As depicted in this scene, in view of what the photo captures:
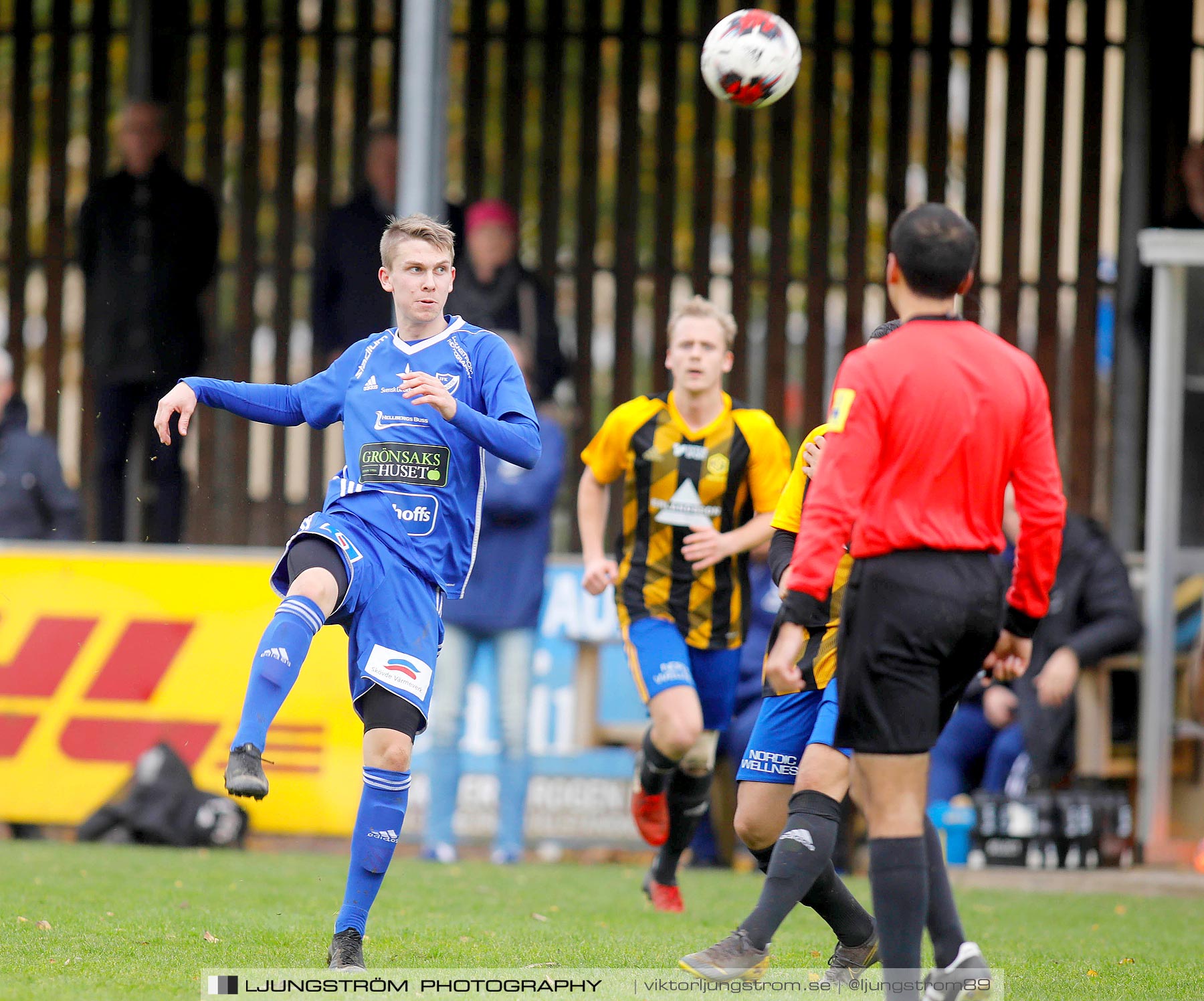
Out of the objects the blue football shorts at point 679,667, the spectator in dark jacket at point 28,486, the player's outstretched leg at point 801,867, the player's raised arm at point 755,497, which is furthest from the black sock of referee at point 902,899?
the spectator in dark jacket at point 28,486

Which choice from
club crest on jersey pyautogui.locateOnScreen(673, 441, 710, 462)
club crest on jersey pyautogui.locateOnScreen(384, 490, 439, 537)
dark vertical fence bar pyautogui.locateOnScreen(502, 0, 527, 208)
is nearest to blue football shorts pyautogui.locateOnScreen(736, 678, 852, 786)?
club crest on jersey pyautogui.locateOnScreen(384, 490, 439, 537)

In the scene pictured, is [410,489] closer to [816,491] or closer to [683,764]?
[816,491]

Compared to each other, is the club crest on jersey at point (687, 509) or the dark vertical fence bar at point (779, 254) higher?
the dark vertical fence bar at point (779, 254)

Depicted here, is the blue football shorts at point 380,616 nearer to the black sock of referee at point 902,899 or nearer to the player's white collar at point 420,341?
the player's white collar at point 420,341

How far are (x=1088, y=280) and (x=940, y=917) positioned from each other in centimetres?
823

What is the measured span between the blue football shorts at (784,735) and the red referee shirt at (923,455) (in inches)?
40.5

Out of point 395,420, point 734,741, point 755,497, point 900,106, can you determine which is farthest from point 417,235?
point 900,106

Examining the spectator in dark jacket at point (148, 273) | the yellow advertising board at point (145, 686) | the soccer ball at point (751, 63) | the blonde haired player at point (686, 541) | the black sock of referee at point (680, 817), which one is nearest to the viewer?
the soccer ball at point (751, 63)

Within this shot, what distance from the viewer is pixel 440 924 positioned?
6113mm

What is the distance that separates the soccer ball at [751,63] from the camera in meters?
6.55

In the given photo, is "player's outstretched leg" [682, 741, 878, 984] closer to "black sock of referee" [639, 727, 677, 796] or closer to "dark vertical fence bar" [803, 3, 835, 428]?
"black sock of referee" [639, 727, 677, 796]

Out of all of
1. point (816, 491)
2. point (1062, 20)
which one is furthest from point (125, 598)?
point (1062, 20)

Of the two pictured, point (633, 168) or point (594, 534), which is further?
point (633, 168)

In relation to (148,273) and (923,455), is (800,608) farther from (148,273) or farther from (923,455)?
(148,273)
